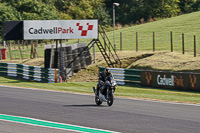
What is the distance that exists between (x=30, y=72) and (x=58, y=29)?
13.6 feet

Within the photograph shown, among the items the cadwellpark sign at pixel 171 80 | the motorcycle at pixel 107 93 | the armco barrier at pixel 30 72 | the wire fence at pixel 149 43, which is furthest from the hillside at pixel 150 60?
the motorcycle at pixel 107 93

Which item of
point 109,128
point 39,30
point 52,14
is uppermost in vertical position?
point 52,14

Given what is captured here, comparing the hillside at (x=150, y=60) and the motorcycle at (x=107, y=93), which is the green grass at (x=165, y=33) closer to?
the hillside at (x=150, y=60)

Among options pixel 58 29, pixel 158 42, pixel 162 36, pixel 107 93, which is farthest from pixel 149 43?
pixel 107 93

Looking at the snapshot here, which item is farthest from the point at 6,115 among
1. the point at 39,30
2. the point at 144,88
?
the point at 39,30

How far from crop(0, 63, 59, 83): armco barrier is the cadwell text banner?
2657 mm

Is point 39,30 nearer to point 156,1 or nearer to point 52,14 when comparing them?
point 52,14

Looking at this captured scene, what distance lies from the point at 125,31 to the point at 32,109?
48414mm

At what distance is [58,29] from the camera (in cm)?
3294

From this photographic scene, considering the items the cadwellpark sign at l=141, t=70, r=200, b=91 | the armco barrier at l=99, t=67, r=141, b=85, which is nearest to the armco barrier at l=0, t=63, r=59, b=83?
the armco barrier at l=99, t=67, r=141, b=85

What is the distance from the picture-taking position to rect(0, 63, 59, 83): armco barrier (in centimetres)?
3170

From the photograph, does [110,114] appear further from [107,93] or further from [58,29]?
[58,29]

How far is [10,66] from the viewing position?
35.9m

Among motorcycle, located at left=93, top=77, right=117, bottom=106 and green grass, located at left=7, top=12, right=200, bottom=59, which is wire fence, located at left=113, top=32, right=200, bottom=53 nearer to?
green grass, located at left=7, top=12, right=200, bottom=59
